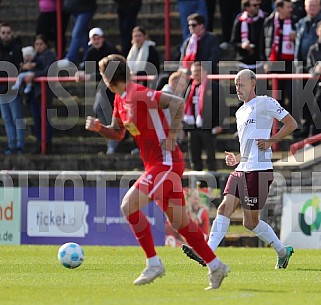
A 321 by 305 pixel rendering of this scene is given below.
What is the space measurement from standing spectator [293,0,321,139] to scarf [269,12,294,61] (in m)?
0.22

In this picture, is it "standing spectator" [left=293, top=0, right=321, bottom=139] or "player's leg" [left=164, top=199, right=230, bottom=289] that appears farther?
"standing spectator" [left=293, top=0, right=321, bottom=139]

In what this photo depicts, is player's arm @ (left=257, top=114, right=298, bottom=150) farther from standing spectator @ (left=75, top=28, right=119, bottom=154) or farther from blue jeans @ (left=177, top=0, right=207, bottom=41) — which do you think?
blue jeans @ (left=177, top=0, right=207, bottom=41)

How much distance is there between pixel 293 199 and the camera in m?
17.2

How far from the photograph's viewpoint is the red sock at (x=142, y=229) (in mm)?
10258

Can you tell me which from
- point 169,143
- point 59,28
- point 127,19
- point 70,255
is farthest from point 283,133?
point 59,28

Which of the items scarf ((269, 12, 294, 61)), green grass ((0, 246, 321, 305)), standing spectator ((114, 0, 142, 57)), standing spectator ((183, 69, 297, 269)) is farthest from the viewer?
standing spectator ((114, 0, 142, 57))

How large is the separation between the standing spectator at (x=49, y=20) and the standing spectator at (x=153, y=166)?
434 inches

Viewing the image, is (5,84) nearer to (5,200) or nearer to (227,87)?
(5,200)

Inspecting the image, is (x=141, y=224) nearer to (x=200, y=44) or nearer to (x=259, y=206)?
(x=259, y=206)

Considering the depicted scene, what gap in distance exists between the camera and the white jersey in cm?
1259

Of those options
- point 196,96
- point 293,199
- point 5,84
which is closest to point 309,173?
point 293,199

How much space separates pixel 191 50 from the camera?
1858 centimetres

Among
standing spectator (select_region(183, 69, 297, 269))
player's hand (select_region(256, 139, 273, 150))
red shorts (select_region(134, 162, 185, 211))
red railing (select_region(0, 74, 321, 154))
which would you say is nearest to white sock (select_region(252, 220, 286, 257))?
standing spectator (select_region(183, 69, 297, 269))

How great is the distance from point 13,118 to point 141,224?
10373mm
